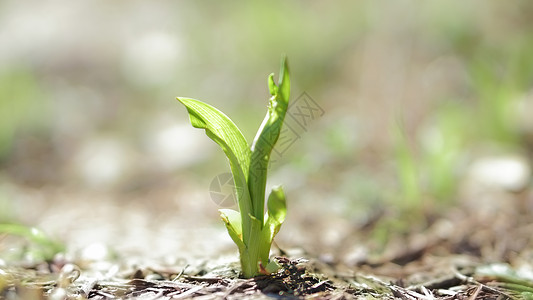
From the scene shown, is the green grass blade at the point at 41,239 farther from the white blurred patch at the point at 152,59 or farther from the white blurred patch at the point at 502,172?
the white blurred patch at the point at 152,59

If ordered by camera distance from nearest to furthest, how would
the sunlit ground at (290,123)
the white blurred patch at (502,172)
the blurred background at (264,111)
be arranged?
the sunlit ground at (290,123)
the blurred background at (264,111)
the white blurred patch at (502,172)

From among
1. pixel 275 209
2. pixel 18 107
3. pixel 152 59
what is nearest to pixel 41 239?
pixel 275 209

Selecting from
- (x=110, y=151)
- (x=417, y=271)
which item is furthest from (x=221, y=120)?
(x=110, y=151)

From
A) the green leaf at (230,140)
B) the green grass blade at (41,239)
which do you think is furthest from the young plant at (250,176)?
the green grass blade at (41,239)

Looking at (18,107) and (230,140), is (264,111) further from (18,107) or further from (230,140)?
(230,140)

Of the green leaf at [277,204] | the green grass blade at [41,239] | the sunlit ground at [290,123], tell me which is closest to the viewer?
the green leaf at [277,204]

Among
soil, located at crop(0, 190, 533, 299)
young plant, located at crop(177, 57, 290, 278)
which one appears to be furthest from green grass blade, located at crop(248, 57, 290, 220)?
soil, located at crop(0, 190, 533, 299)

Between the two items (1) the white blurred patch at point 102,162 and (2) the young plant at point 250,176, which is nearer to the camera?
(2) the young plant at point 250,176
